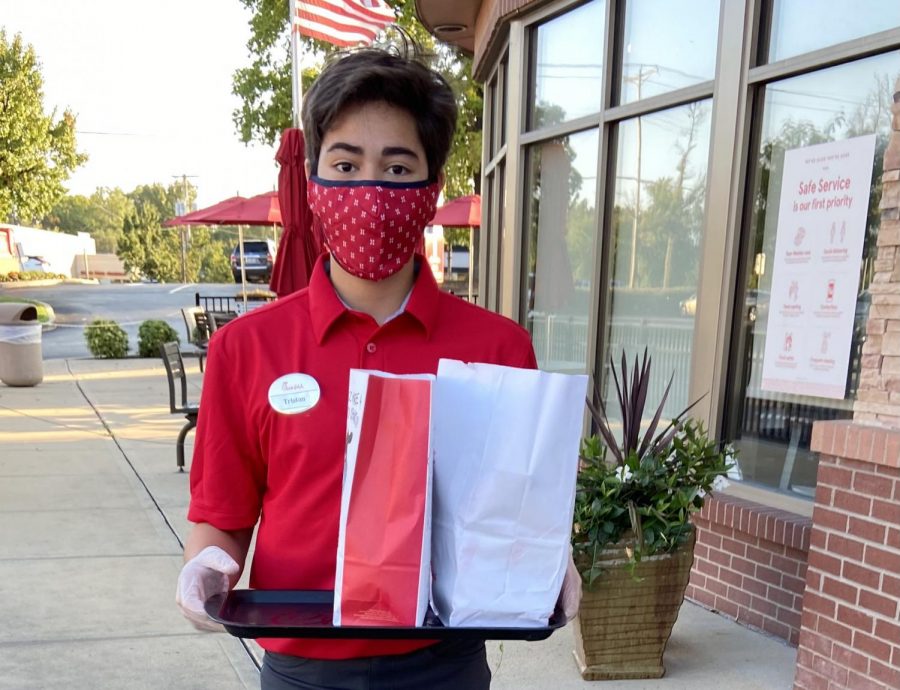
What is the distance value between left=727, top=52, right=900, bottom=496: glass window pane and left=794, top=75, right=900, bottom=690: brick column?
776mm

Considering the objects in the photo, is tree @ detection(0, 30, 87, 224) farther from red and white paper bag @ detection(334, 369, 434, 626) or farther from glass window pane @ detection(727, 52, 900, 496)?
red and white paper bag @ detection(334, 369, 434, 626)

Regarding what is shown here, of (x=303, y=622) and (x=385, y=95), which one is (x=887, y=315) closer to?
(x=385, y=95)

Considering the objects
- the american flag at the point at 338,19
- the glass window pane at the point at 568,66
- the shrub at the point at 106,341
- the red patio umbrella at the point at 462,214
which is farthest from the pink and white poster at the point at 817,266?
the shrub at the point at 106,341

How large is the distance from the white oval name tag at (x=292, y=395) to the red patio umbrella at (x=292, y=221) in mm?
A: 3340

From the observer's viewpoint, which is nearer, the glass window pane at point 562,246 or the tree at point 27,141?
the glass window pane at point 562,246

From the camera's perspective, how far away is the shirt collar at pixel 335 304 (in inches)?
52.9

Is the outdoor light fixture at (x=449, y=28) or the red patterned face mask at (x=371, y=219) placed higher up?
the outdoor light fixture at (x=449, y=28)

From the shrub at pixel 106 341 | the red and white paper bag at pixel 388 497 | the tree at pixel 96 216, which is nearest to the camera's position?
the red and white paper bag at pixel 388 497

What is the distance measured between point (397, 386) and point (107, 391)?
10.2 metres

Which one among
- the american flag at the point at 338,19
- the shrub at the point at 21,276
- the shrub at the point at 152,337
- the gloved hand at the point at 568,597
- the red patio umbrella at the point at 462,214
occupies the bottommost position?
the shrub at the point at 21,276

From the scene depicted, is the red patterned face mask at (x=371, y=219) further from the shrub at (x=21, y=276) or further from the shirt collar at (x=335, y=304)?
the shrub at (x=21, y=276)

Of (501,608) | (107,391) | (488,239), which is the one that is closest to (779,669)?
(501,608)

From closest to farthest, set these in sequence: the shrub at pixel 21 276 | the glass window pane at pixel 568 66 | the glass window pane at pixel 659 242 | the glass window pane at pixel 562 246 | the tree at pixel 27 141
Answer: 1. the glass window pane at pixel 659 242
2. the glass window pane at pixel 568 66
3. the glass window pane at pixel 562 246
4. the tree at pixel 27 141
5. the shrub at pixel 21 276

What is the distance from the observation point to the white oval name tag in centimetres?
129
